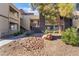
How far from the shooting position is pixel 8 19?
558 cm

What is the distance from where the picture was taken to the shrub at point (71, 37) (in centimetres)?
538

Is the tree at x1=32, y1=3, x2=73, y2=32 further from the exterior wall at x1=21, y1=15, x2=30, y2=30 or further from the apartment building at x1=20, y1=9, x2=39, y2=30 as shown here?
the exterior wall at x1=21, y1=15, x2=30, y2=30

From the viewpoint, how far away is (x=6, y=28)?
18.2 feet

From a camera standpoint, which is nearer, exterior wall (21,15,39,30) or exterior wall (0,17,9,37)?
exterior wall (0,17,9,37)

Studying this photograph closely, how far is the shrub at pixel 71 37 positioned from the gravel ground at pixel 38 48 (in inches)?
3.7

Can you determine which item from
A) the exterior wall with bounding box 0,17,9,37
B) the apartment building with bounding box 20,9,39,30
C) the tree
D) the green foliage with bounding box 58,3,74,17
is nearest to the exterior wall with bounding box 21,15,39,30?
the apartment building with bounding box 20,9,39,30

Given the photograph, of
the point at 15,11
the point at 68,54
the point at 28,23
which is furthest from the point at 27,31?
the point at 68,54

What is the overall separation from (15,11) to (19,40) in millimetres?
694

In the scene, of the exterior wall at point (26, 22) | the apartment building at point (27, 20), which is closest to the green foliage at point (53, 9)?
the apartment building at point (27, 20)

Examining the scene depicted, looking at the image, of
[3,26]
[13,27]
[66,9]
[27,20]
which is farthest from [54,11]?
[3,26]

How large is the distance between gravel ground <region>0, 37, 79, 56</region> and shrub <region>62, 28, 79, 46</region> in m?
0.09

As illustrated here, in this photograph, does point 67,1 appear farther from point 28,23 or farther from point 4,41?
point 4,41

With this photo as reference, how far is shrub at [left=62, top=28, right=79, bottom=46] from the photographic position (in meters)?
5.38

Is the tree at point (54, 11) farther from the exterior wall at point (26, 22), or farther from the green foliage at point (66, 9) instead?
the exterior wall at point (26, 22)
